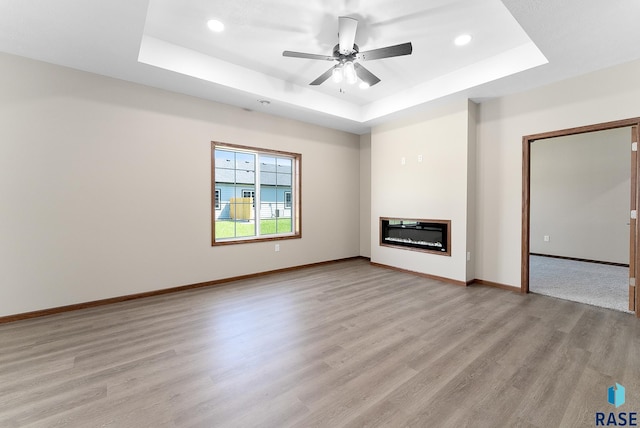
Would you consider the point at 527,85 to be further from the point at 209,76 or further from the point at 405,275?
the point at 209,76

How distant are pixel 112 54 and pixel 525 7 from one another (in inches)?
151

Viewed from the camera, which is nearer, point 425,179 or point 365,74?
point 365,74

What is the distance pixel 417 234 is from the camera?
482 cm

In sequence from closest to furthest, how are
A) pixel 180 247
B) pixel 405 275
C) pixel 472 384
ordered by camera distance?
1. pixel 472 384
2. pixel 180 247
3. pixel 405 275

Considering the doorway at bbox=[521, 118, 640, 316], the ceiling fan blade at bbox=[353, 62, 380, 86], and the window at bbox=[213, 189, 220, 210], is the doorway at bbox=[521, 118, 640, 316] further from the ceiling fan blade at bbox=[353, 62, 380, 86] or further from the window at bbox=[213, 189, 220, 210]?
the window at bbox=[213, 189, 220, 210]

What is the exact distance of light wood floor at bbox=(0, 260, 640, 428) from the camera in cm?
159

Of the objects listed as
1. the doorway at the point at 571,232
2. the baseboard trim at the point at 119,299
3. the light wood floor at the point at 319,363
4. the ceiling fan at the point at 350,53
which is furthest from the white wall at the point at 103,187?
the doorway at the point at 571,232

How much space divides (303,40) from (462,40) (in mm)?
1760

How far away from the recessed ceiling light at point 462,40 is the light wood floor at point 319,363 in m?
3.02

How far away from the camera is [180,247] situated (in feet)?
12.6

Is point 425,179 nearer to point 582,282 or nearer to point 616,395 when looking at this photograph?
point 582,282

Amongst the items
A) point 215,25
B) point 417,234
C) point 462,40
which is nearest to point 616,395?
point 417,234

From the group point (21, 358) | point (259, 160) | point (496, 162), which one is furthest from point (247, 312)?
point (496, 162)

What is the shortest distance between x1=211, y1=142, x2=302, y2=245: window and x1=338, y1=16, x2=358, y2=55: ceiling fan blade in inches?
90.7
